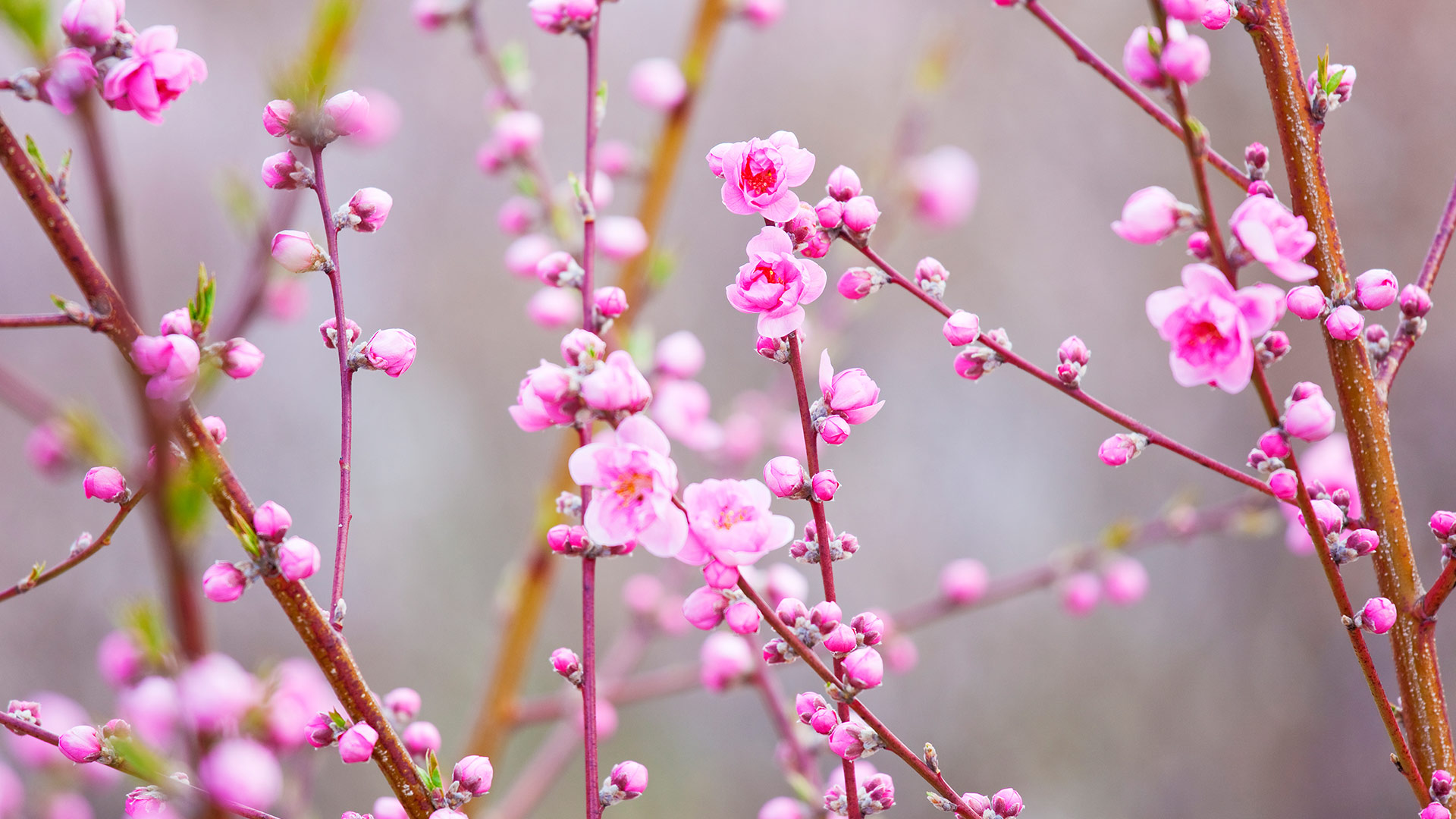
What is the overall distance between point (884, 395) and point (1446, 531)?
0.93 m

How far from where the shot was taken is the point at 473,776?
33 centimetres

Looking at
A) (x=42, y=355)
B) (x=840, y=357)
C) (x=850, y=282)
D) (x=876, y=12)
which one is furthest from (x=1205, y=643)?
(x=42, y=355)

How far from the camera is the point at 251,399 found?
1116mm

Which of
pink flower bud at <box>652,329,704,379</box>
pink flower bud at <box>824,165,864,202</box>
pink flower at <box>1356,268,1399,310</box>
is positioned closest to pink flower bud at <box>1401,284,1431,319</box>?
pink flower at <box>1356,268,1399,310</box>

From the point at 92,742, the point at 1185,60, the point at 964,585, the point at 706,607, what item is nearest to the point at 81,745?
the point at 92,742

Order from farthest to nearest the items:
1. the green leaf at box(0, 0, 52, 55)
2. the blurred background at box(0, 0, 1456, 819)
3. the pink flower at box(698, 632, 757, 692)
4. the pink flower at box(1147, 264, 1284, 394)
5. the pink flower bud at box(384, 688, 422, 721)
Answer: the blurred background at box(0, 0, 1456, 819) → the pink flower at box(698, 632, 757, 692) → the pink flower bud at box(384, 688, 422, 721) → the pink flower at box(1147, 264, 1284, 394) → the green leaf at box(0, 0, 52, 55)

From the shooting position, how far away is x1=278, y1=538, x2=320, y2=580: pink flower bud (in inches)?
12.1

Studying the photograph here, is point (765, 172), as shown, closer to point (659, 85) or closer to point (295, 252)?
point (295, 252)

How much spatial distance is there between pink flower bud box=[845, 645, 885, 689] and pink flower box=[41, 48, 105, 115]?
29 centimetres

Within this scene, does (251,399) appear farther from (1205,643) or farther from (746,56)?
(1205,643)

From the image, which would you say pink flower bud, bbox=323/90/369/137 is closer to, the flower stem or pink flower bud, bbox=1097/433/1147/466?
the flower stem

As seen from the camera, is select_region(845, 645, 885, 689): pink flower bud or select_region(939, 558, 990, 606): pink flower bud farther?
select_region(939, 558, 990, 606): pink flower bud

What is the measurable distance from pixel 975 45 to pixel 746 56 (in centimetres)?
33

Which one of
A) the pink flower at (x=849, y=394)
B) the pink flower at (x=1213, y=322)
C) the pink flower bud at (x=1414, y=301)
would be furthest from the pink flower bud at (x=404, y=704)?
the pink flower bud at (x=1414, y=301)
